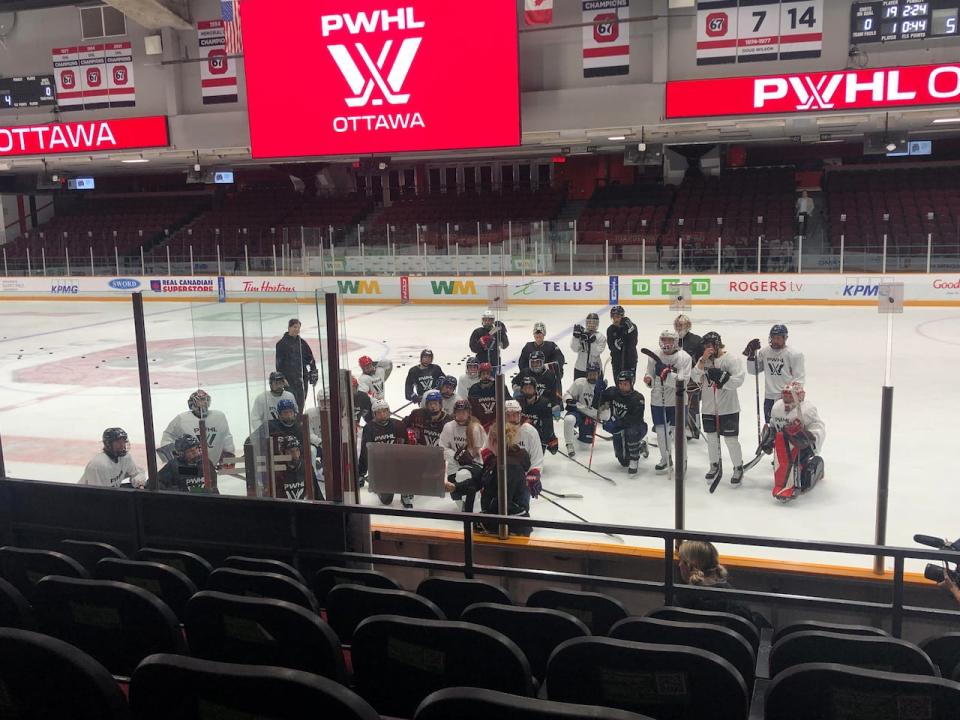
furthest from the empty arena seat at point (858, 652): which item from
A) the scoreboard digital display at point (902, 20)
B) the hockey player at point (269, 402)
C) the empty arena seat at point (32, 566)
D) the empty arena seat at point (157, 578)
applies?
the scoreboard digital display at point (902, 20)

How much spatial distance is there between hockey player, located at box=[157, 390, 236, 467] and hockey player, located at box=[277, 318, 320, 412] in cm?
45

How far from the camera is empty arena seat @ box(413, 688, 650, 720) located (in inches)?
56.1

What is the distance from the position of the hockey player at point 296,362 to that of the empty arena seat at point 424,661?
2550 mm

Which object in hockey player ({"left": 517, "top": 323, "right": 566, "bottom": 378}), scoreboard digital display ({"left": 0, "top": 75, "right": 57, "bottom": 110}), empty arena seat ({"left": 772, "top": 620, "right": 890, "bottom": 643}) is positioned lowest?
empty arena seat ({"left": 772, "top": 620, "right": 890, "bottom": 643})

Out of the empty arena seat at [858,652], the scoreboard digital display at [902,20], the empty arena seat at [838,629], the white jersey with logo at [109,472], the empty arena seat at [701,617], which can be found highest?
the scoreboard digital display at [902,20]

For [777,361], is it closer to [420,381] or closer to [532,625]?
[420,381]

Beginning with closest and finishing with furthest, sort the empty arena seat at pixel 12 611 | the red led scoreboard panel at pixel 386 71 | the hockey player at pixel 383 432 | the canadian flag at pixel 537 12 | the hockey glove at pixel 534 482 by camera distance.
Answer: the empty arena seat at pixel 12 611, the hockey glove at pixel 534 482, the hockey player at pixel 383 432, the red led scoreboard panel at pixel 386 71, the canadian flag at pixel 537 12

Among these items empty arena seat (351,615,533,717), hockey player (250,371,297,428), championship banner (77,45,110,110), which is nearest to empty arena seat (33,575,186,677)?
empty arena seat (351,615,533,717)

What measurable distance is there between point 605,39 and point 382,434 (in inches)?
529

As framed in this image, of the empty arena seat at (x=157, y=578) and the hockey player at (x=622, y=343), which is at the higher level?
the hockey player at (x=622, y=343)

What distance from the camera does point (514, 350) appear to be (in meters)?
13.2

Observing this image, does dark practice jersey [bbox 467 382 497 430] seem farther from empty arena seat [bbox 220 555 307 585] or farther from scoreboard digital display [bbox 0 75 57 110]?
scoreboard digital display [bbox 0 75 57 110]

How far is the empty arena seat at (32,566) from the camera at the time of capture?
10.2 ft

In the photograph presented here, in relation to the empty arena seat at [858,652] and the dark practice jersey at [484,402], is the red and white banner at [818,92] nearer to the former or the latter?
the dark practice jersey at [484,402]
